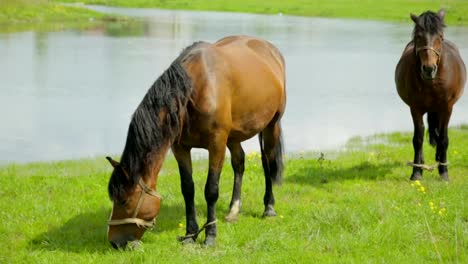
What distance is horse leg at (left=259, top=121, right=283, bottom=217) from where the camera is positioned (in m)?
7.22

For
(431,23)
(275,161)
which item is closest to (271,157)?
(275,161)

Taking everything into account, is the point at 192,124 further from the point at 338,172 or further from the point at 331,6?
the point at 331,6

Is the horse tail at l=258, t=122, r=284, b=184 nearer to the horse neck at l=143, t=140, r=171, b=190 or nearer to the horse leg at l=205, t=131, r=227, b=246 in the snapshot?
the horse leg at l=205, t=131, r=227, b=246

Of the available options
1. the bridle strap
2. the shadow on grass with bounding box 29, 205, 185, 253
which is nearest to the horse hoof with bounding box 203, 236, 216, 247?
the shadow on grass with bounding box 29, 205, 185, 253

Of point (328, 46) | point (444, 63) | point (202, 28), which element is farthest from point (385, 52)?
point (444, 63)

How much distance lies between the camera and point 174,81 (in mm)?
5496

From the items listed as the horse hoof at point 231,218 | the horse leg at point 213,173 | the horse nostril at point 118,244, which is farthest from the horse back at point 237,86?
the horse nostril at point 118,244

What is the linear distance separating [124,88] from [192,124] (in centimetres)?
1560

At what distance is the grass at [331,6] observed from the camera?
61.6 metres

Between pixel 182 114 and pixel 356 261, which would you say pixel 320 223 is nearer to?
pixel 356 261

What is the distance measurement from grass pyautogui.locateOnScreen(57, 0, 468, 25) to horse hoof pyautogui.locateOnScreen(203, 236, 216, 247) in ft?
172

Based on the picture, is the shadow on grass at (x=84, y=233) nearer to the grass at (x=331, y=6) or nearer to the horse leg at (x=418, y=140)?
the horse leg at (x=418, y=140)

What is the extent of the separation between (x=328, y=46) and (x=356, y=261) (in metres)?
33.1

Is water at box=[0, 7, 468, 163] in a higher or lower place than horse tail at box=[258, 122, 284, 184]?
lower
